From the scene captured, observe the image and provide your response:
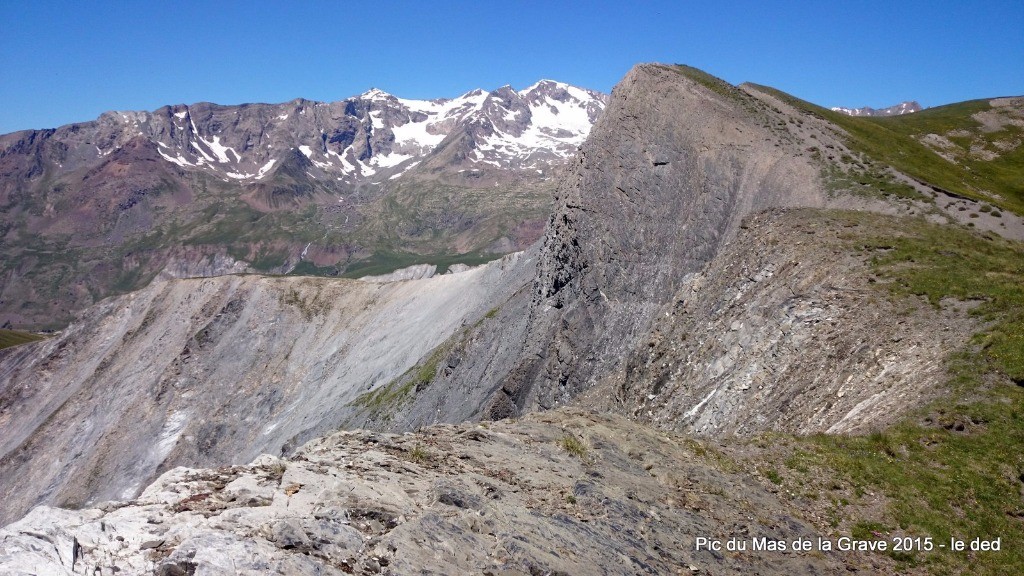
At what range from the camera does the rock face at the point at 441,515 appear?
10.2 metres

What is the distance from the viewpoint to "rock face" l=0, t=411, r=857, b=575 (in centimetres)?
1022

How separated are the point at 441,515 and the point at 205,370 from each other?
101963 mm

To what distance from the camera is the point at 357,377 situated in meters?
88.1

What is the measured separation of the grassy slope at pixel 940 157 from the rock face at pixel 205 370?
126 feet

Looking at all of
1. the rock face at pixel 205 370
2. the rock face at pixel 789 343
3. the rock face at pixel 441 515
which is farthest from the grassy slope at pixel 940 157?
the rock face at pixel 205 370

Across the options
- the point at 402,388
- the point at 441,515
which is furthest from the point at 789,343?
the point at 402,388

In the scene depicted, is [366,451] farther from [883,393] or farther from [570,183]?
[570,183]

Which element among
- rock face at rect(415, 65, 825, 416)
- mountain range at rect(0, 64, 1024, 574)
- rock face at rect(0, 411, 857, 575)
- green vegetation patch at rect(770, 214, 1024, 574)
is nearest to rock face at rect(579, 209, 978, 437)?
mountain range at rect(0, 64, 1024, 574)

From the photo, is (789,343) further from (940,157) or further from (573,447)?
(940,157)

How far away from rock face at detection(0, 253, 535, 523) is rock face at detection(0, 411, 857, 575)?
186 ft

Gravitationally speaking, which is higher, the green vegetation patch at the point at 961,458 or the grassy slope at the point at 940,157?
the grassy slope at the point at 940,157

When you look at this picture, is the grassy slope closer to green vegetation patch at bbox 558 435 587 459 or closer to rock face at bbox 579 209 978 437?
rock face at bbox 579 209 978 437

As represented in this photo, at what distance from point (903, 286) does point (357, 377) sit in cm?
7349

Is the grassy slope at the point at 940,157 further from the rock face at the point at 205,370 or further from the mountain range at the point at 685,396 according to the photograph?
the rock face at the point at 205,370
